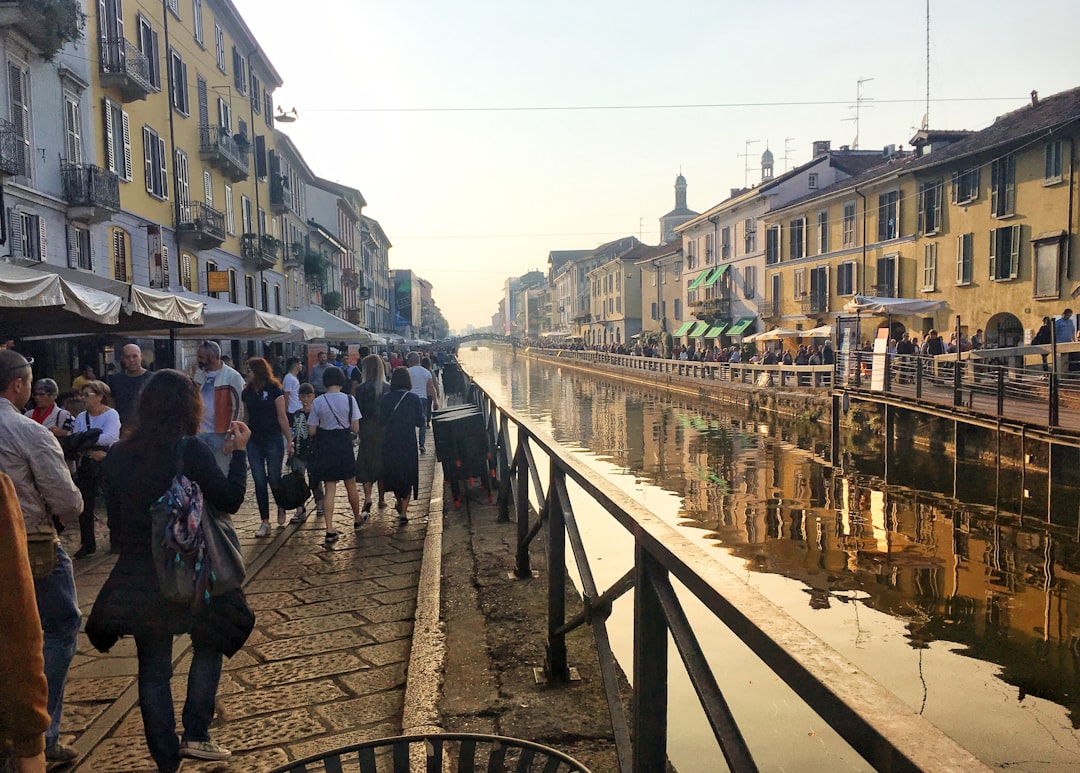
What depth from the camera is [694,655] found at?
1.76 meters

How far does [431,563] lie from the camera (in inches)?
223

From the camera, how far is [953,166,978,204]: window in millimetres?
24641

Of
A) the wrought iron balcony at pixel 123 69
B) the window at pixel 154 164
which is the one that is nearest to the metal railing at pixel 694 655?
the wrought iron balcony at pixel 123 69

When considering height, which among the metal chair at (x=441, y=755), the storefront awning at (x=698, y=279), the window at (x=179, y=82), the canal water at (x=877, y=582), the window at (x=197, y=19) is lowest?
the canal water at (x=877, y=582)

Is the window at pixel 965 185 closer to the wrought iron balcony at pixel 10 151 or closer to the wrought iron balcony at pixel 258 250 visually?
the wrought iron balcony at pixel 258 250

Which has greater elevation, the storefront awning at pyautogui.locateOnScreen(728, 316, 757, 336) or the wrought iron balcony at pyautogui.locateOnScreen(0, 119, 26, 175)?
the wrought iron balcony at pyautogui.locateOnScreen(0, 119, 26, 175)

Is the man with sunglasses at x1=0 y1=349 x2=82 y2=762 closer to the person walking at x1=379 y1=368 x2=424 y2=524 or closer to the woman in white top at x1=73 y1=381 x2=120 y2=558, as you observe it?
the woman in white top at x1=73 y1=381 x2=120 y2=558

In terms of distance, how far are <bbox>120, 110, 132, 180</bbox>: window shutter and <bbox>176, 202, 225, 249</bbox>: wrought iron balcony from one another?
8.95 feet

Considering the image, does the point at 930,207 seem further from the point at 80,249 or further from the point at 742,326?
the point at 80,249

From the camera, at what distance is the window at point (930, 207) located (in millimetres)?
26531

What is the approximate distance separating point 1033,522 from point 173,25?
73.0 ft

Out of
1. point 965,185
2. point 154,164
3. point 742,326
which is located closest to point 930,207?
point 965,185

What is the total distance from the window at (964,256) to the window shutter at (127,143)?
2356 cm

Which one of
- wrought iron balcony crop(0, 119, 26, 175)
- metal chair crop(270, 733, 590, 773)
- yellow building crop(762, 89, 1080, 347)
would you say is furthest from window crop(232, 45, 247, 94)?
metal chair crop(270, 733, 590, 773)
